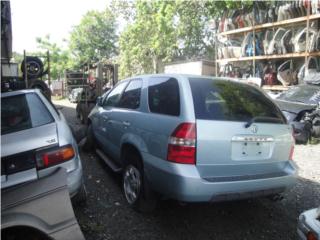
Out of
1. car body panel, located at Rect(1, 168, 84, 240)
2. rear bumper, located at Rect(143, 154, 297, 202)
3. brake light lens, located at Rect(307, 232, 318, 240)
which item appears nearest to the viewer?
car body panel, located at Rect(1, 168, 84, 240)

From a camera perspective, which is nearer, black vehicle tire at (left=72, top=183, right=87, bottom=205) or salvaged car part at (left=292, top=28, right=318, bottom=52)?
black vehicle tire at (left=72, top=183, right=87, bottom=205)

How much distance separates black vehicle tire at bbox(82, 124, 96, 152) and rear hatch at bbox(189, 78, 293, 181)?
137 inches

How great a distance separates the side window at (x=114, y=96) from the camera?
5.30 m

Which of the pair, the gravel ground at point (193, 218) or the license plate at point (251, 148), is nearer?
the license plate at point (251, 148)

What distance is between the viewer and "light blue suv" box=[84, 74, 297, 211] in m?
3.34

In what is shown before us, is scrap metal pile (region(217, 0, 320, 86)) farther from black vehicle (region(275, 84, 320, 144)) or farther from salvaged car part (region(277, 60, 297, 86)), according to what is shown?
black vehicle (region(275, 84, 320, 144))

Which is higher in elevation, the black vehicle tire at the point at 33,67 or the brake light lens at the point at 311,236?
the black vehicle tire at the point at 33,67

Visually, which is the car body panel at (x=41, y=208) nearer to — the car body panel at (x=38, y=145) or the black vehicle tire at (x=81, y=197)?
the car body panel at (x=38, y=145)

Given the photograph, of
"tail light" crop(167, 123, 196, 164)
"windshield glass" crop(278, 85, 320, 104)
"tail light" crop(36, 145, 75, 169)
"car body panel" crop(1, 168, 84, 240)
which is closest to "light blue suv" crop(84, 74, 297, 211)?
"tail light" crop(167, 123, 196, 164)

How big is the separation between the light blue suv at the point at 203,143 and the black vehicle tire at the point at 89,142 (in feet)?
8.13

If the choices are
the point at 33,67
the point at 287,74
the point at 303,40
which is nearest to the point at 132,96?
the point at 33,67

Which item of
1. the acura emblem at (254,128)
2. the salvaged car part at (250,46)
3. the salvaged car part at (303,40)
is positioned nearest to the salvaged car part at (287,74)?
the salvaged car part at (303,40)

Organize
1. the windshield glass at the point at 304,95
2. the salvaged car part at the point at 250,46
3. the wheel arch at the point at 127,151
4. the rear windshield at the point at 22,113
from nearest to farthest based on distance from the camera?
the rear windshield at the point at 22,113, the wheel arch at the point at 127,151, the windshield glass at the point at 304,95, the salvaged car part at the point at 250,46

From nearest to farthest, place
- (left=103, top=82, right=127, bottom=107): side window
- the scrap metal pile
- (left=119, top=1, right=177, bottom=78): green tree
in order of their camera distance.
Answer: (left=103, top=82, right=127, bottom=107): side window → the scrap metal pile → (left=119, top=1, right=177, bottom=78): green tree
